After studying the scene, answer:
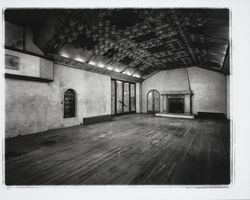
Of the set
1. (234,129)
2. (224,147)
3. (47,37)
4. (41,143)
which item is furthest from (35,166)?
(224,147)

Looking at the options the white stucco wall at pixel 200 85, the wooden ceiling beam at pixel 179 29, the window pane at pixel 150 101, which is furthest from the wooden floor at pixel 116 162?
the window pane at pixel 150 101

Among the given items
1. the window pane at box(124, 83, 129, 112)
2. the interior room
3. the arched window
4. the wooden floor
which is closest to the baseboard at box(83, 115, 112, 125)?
the interior room

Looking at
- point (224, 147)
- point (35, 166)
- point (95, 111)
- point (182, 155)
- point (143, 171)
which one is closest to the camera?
point (143, 171)

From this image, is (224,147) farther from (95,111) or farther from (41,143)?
(95,111)

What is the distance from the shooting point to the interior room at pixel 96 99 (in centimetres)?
240

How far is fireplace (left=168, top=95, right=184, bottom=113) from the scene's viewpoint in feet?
35.7

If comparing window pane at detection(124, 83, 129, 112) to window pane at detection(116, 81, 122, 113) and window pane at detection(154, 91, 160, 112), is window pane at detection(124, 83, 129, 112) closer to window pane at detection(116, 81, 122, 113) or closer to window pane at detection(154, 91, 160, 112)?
window pane at detection(116, 81, 122, 113)

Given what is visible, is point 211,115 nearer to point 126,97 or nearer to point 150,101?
point 150,101

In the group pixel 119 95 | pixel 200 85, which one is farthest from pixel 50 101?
pixel 200 85

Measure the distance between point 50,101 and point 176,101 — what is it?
9281 millimetres

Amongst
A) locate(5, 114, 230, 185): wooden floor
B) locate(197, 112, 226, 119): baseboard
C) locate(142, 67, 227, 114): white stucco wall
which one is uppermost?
locate(142, 67, 227, 114): white stucco wall

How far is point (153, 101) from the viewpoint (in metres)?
12.1

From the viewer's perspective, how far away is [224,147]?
144 inches

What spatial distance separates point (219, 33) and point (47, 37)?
6.03 m
